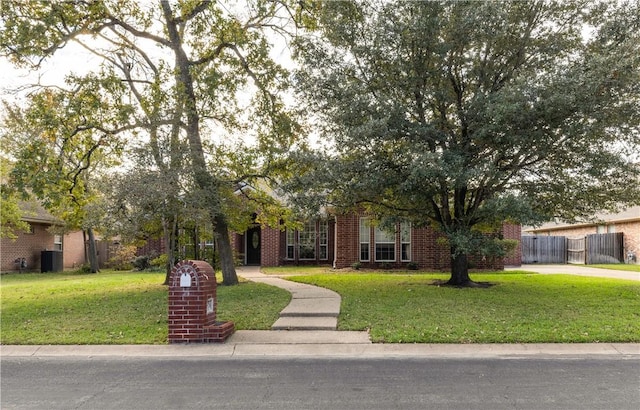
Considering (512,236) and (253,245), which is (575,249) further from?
(253,245)

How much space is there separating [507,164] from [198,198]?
Answer: 810 cm

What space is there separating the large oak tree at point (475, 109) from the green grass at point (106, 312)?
326cm

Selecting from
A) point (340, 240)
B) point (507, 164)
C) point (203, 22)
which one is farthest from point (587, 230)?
point (203, 22)

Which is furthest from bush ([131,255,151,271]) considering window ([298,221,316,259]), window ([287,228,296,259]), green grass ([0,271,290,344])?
green grass ([0,271,290,344])

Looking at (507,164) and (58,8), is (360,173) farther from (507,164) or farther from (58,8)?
(58,8)

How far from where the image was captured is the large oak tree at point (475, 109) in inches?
396

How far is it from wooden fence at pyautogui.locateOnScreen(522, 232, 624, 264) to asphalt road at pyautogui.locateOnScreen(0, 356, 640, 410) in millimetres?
22928

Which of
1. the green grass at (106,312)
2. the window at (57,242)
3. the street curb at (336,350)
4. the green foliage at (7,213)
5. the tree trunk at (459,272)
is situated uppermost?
the green foliage at (7,213)

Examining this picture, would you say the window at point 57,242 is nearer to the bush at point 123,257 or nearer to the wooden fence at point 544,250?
the bush at point 123,257

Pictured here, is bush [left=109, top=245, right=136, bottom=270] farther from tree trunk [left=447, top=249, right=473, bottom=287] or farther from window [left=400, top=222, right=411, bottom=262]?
tree trunk [left=447, top=249, right=473, bottom=287]

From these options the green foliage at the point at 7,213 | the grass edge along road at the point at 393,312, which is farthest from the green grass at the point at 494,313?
the green foliage at the point at 7,213

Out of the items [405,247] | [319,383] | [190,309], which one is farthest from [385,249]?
[319,383]

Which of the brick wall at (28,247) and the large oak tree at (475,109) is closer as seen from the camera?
the large oak tree at (475,109)

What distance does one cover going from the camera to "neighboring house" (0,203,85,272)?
911 inches
